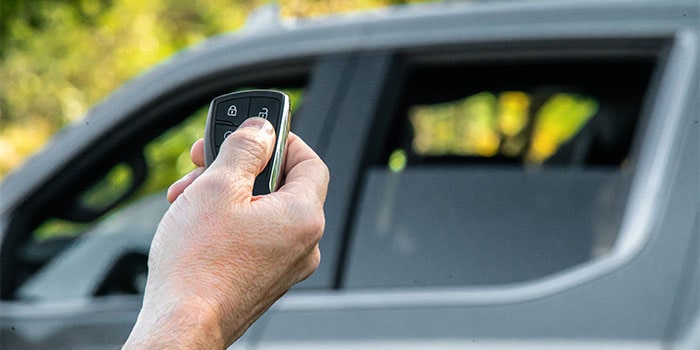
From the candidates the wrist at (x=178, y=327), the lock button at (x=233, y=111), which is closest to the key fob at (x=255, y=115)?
the lock button at (x=233, y=111)

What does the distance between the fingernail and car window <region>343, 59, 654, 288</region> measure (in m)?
1.35

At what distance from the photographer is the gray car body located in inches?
91.2

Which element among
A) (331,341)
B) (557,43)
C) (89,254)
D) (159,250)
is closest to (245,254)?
(159,250)

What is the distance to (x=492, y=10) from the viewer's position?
263 centimetres

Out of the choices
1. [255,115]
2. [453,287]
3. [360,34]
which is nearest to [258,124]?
[255,115]

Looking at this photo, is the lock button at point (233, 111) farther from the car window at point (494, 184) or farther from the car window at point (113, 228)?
the car window at point (113, 228)

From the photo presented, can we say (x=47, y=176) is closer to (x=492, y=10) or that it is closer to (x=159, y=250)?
(x=492, y=10)

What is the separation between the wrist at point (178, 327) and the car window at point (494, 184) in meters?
1.42

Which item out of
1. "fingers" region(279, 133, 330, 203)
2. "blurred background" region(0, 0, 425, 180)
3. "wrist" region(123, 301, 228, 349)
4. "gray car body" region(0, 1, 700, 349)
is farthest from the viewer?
"blurred background" region(0, 0, 425, 180)

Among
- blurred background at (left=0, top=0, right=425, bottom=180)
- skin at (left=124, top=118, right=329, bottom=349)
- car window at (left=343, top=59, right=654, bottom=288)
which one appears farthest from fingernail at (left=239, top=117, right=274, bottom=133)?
blurred background at (left=0, top=0, right=425, bottom=180)

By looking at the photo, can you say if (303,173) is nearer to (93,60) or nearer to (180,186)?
(180,186)

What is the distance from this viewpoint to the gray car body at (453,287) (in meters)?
2.32

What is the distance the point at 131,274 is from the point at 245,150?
1687 mm

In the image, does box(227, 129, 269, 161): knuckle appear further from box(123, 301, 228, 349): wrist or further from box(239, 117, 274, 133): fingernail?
box(123, 301, 228, 349): wrist
